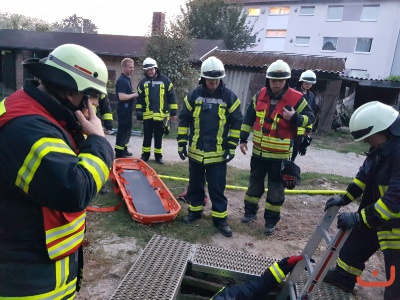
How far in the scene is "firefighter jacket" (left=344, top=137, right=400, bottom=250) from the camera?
2.40m

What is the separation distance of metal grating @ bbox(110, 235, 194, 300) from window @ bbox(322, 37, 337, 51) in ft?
96.6

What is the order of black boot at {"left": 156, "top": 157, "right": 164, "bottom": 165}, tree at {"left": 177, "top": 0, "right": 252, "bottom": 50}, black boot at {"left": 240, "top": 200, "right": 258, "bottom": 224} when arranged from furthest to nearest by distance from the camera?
tree at {"left": 177, "top": 0, "right": 252, "bottom": 50} < black boot at {"left": 156, "top": 157, "right": 164, "bottom": 165} < black boot at {"left": 240, "top": 200, "right": 258, "bottom": 224}

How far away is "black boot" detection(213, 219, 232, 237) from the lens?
414 centimetres

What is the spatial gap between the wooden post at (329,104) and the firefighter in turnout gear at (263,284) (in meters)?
→ 12.3

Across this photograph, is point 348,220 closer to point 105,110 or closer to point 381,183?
point 381,183

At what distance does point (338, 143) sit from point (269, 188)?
9526 millimetres

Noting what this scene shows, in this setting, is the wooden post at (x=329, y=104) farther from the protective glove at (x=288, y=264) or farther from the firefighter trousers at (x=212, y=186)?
the protective glove at (x=288, y=264)

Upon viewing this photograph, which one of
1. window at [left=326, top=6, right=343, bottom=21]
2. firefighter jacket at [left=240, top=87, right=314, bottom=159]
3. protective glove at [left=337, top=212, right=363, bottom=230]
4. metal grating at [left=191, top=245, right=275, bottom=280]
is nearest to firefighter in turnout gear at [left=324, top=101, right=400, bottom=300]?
protective glove at [left=337, top=212, right=363, bottom=230]

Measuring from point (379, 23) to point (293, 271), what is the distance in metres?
28.9

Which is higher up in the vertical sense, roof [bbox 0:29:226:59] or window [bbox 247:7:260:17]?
window [bbox 247:7:260:17]

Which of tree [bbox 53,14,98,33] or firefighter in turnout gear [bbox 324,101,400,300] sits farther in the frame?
tree [bbox 53,14,98,33]

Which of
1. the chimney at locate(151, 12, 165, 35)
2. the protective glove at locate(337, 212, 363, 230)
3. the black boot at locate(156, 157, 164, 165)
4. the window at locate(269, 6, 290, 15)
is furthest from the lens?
the window at locate(269, 6, 290, 15)

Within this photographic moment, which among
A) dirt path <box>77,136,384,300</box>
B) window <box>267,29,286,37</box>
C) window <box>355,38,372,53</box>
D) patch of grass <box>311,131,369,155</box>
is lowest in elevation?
patch of grass <box>311,131,369,155</box>

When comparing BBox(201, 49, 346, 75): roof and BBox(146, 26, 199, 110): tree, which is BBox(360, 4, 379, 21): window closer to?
BBox(201, 49, 346, 75): roof
